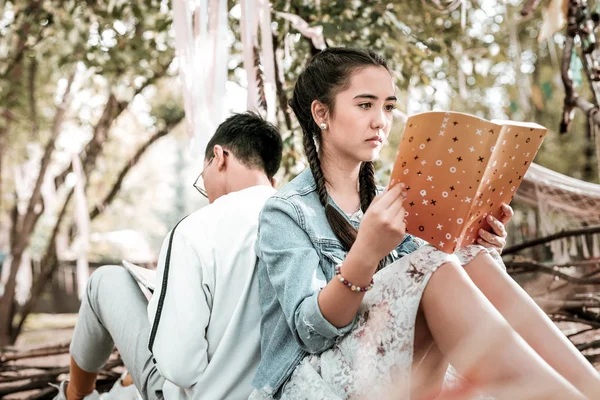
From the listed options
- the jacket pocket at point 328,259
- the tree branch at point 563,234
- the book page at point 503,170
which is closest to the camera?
the book page at point 503,170

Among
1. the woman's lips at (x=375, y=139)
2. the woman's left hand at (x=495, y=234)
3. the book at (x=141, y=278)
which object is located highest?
the woman's lips at (x=375, y=139)

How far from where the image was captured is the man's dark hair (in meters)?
1.94

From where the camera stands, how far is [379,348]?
1.28 meters

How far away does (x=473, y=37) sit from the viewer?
17.0ft

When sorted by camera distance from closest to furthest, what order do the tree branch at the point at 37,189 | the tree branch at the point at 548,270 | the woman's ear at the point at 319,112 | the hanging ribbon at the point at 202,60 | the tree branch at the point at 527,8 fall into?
the woman's ear at the point at 319,112 < the hanging ribbon at the point at 202,60 < the tree branch at the point at 548,270 < the tree branch at the point at 527,8 < the tree branch at the point at 37,189

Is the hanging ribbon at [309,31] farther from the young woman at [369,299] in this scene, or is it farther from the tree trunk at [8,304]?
the tree trunk at [8,304]

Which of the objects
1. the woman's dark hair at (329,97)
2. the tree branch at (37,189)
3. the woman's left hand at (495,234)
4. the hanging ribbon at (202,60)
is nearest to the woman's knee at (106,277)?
the hanging ribbon at (202,60)

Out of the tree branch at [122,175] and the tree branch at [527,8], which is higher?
the tree branch at [527,8]

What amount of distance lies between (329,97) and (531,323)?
67 cm

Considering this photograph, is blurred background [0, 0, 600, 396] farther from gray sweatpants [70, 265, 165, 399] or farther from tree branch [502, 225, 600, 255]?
gray sweatpants [70, 265, 165, 399]

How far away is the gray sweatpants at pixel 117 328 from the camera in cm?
176

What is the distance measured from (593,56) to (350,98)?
1816mm

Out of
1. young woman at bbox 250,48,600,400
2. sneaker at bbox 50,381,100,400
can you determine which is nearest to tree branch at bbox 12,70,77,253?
sneaker at bbox 50,381,100,400

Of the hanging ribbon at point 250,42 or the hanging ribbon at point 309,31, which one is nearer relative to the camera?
the hanging ribbon at point 250,42
